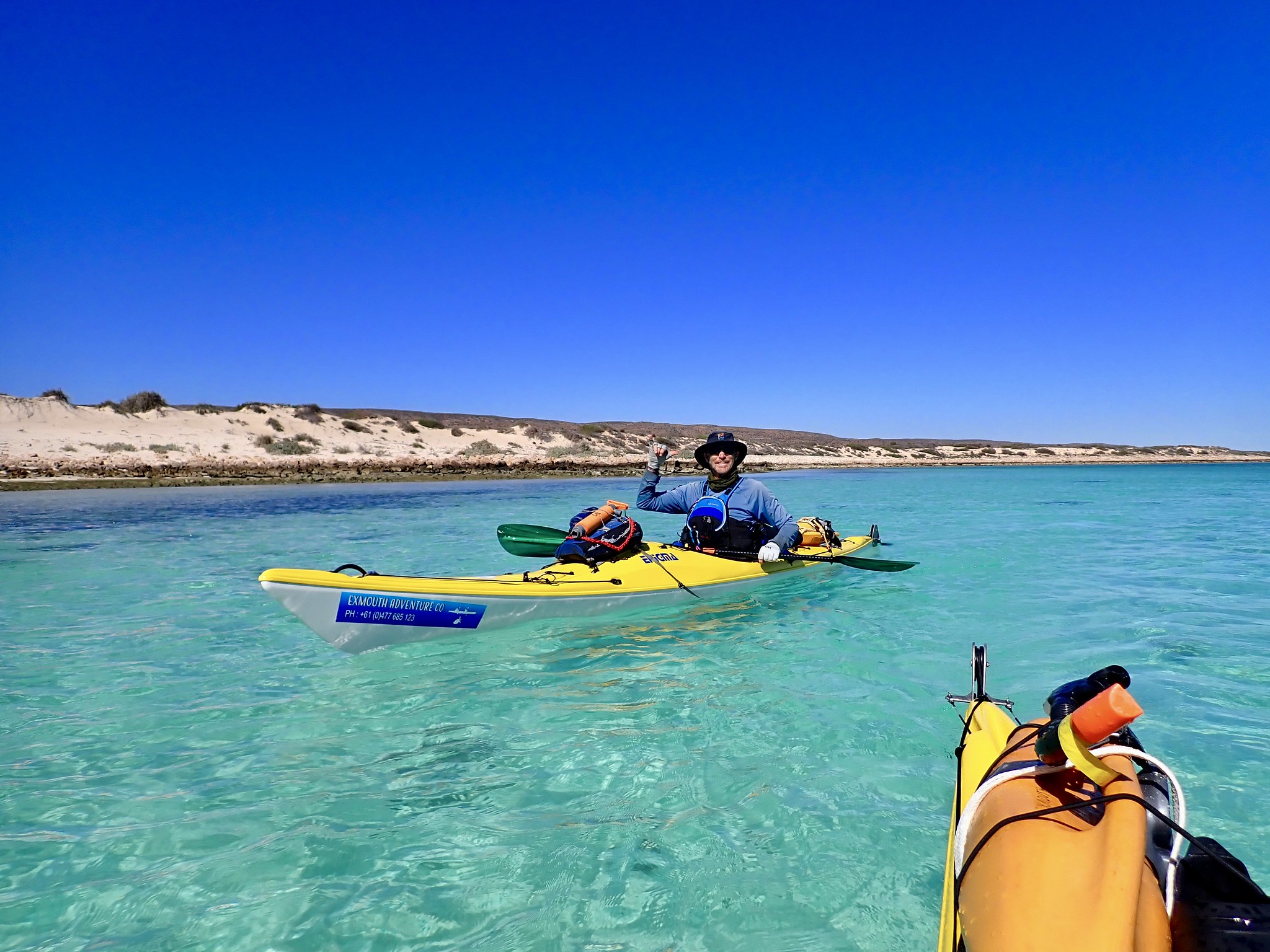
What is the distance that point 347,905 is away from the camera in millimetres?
2840

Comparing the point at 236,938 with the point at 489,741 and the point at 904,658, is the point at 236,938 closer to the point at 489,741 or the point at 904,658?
the point at 489,741

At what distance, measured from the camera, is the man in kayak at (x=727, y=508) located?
8.24 meters

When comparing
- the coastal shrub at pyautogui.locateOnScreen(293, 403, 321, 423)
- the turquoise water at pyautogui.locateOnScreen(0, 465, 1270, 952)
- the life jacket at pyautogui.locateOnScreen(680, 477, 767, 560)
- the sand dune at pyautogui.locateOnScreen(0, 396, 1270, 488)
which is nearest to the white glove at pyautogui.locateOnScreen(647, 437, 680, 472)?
the life jacket at pyautogui.locateOnScreen(680, 477, 767, 560)

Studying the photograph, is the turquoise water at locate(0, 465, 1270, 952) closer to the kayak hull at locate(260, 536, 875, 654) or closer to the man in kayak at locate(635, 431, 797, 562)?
the kayak hull at locate(260, 536, 875, 654)

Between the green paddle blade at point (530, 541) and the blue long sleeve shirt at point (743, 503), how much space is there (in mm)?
1225

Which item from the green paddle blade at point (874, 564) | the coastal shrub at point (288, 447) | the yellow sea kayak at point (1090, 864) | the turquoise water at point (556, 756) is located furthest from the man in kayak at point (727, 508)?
the coastal shrub at point (288, 447)

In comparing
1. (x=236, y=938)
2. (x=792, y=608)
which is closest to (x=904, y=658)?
(x=792, y=608)

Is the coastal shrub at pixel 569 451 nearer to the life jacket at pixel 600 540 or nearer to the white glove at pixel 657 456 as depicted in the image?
the white glove at pixel 657 456

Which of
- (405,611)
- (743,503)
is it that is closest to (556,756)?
(405,611)

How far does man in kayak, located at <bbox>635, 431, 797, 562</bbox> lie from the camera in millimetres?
8242

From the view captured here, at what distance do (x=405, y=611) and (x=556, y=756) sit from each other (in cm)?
249

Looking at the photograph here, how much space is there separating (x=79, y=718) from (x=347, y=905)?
11.0ft

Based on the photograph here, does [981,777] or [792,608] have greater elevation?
[981,777]

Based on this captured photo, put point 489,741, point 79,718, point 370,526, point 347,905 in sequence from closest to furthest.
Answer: point 347,905, point 489,741, point 79,718, point 370,526
